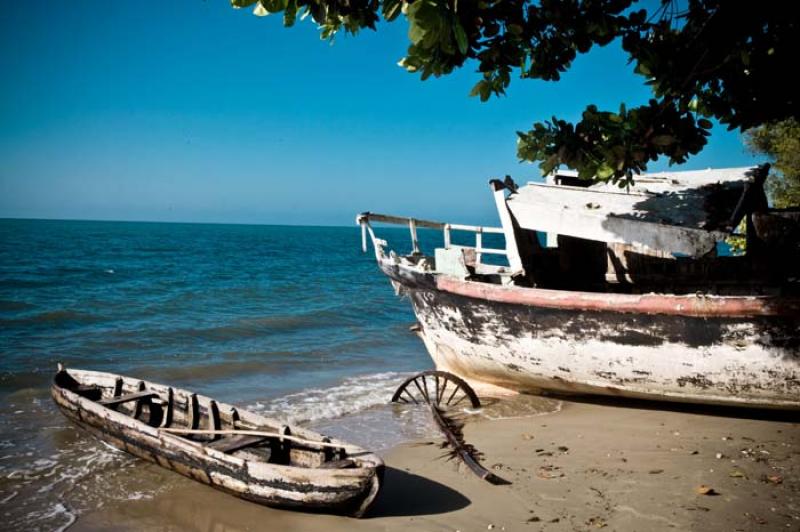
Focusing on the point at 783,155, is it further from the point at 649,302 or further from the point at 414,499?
the point at 414,499

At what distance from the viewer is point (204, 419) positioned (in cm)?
638

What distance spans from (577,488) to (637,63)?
11.8 ft

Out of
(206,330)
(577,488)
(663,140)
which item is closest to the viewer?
(663,140)

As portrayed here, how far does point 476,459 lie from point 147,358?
29.3 feet

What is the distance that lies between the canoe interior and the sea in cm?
60

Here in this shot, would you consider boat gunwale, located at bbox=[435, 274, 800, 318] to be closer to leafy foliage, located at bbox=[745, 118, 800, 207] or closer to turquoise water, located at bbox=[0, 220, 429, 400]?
turquoise water, located at bbox=[0, 220, 429, 400]

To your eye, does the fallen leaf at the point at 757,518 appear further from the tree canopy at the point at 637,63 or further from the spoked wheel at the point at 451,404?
the tree canopy at the point at 637,63

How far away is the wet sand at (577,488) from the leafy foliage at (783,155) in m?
15.0

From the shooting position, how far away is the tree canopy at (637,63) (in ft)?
11.3

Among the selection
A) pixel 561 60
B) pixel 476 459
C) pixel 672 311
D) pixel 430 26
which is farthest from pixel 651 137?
pixel 476 459

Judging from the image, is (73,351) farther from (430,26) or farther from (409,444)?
(430,26)

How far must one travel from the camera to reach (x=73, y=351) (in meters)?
12.4

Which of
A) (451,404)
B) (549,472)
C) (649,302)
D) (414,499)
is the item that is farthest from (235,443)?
(649,302)

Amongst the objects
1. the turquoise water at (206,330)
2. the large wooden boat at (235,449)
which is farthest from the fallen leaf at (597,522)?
the turquoise water at (206,330)
